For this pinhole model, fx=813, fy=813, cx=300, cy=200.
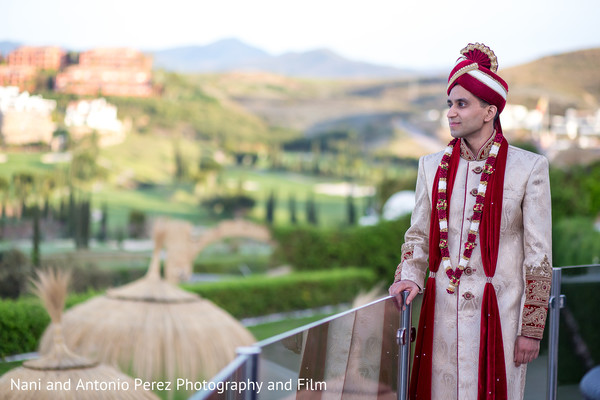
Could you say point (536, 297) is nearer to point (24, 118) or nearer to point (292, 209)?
point (24, 118)

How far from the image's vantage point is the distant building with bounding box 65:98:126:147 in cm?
1494

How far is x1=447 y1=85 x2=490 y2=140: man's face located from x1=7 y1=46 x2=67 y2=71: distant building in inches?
539

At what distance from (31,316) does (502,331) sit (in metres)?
6.30

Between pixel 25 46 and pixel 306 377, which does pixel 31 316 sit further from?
pixel 25 46

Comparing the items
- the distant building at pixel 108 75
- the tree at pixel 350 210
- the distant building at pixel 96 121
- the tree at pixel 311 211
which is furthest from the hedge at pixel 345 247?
the distant building at pixel 108 75

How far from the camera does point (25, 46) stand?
590 inches

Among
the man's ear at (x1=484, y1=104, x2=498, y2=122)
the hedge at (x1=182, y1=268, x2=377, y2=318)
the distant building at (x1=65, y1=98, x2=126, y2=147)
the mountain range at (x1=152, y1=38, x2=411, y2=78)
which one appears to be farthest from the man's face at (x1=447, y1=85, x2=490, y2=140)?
the mountain range at (x1=152, y1=38, x2=411, y2=78)

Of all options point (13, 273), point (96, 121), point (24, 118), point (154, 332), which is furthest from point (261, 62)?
point (154, 332)

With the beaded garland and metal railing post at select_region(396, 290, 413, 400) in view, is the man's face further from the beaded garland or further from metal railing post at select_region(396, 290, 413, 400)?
metal railing post at select_region(396, 290, 413, 400)

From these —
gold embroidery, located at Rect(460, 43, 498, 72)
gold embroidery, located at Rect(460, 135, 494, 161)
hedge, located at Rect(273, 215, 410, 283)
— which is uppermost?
gold embroidery, located at Rect(460, 43, 498, 72)

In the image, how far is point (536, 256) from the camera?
7.79ft

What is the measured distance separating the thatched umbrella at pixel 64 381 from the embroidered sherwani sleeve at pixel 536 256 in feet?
8.31

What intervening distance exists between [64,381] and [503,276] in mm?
2559

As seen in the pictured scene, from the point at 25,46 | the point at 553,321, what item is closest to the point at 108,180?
the point at 25,46
